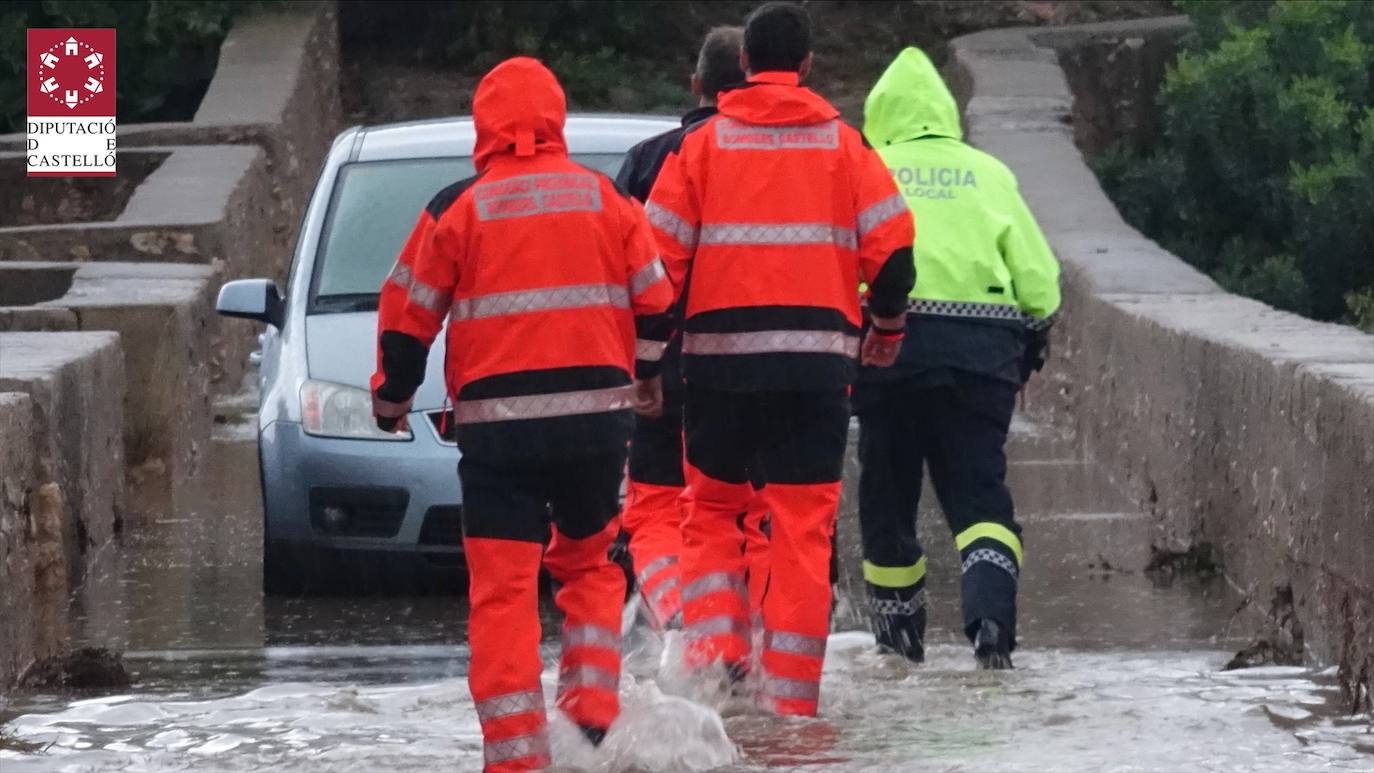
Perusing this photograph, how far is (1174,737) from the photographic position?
5570 mm

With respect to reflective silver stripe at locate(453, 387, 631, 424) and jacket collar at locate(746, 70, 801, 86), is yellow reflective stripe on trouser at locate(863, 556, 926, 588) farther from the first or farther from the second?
reflective silver stripe at locate(453, 387, 631, 424)

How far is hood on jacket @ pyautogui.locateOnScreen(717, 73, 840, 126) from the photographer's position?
607 centimetres

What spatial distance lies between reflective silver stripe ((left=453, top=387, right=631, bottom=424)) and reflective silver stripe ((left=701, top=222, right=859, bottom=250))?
0.81 meters

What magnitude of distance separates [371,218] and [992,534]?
115 inches

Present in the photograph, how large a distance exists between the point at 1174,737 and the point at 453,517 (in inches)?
116

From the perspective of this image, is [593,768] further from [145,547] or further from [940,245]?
[145,547]

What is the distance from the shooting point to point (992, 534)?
22.6ft

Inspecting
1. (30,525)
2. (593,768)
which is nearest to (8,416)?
(30,525)

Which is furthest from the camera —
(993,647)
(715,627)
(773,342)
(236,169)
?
(236,169)

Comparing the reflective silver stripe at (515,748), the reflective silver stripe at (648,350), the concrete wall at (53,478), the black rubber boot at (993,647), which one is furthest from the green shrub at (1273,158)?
the reflective silver stripe at (515,748)

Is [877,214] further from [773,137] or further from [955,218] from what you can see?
[955,218]

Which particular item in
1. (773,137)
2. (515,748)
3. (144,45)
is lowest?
(515,748)

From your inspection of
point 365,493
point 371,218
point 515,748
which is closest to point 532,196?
point 515,748

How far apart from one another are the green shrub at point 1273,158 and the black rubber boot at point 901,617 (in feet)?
29.6
